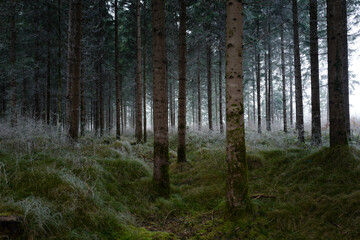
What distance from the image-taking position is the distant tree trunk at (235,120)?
11.9ft

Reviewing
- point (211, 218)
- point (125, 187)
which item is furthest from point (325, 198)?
point (125, 187)

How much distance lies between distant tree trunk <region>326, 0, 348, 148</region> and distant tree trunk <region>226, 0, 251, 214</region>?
2910 millimetres

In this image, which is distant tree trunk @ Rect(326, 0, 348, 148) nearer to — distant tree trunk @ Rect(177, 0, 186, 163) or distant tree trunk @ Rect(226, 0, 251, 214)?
distant tree trunk @ Rect(226, 0, 251, 214)

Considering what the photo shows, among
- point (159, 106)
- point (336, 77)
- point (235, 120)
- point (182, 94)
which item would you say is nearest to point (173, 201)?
point (159, 106)

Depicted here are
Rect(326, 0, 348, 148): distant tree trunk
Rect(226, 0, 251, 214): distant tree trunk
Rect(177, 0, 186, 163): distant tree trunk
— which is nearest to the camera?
Rect(226, 0, 251, 214): distant tree trunk

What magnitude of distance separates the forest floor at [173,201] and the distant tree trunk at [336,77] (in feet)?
1.36

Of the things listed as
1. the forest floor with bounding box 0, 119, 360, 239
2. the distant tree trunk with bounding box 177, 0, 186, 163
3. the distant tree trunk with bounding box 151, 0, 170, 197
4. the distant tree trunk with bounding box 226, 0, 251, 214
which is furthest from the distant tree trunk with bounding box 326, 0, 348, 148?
the distant tree trunk with bounding box 177, 0, 186, 163

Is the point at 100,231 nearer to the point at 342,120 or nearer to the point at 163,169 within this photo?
the point at 163,169

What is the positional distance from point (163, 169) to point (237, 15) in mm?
3609

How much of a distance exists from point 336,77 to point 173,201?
5010 millimetres

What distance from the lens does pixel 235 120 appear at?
362 cm

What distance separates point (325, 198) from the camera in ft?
11.7

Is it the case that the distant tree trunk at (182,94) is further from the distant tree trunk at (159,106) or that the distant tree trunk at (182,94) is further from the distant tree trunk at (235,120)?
the distant tree trunk at (235,120)

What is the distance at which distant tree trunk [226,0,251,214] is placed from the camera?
3.62 meters
